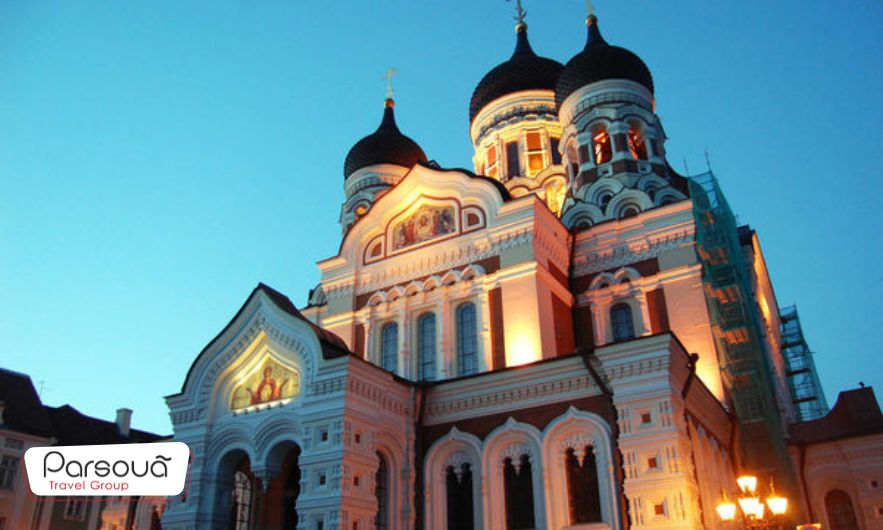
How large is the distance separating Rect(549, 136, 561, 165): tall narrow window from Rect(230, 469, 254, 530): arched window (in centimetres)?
1559

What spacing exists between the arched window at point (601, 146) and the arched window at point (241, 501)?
44.3ft

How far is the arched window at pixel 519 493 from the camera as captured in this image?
13.1 metres

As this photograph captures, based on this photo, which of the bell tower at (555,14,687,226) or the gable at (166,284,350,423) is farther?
the bell tower at (555,14,687,226)

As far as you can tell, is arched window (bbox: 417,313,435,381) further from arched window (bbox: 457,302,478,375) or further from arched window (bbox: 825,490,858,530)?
arched window (bbox: 825,490,858,530)

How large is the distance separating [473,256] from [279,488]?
668 centimetres

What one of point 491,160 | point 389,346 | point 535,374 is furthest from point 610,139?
point 535,374

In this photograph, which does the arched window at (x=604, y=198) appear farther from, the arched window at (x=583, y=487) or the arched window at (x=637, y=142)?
the arched window at (x=583, y=487)

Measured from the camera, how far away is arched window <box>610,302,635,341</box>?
58.9 ft

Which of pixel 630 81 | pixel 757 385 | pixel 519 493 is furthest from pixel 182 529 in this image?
pixel 630 81

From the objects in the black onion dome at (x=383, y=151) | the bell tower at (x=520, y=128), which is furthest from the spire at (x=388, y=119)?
the bell tower at (x=520, y=128)

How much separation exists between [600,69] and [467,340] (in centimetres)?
1083

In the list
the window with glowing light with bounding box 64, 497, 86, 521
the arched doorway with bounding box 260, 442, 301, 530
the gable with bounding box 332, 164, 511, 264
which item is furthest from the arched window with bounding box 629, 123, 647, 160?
the window with glowing light with bounding box 64, 497, 86, 521

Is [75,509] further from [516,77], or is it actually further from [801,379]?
[801,379]

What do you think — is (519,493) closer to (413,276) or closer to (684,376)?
(684,376)
